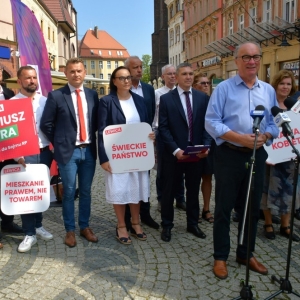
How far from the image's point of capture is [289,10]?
20.6 meters

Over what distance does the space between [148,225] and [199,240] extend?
843 millimetres

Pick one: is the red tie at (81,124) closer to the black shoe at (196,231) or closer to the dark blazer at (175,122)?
the dark blazer at (175,122)

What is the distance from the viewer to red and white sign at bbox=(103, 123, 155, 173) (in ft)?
14.0

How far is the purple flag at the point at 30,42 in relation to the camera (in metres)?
5.75

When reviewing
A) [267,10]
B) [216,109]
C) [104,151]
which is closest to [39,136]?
[104,151]

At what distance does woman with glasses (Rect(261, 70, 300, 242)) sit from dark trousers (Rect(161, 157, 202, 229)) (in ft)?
2.84

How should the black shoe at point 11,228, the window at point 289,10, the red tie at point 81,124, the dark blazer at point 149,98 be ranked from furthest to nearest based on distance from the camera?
the window at point 289,10, the dark blazer at point 149,98, the black shoe at point 11,228, the red tie at point 81,124

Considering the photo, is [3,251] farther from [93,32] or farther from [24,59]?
[93,32]

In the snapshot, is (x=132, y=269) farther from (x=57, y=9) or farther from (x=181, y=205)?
(x=57, y=9)

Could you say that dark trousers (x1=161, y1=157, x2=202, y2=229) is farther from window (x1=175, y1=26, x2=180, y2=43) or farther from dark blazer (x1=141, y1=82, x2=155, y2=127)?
window (x1=175, y1=26, x2=180, y2=43)

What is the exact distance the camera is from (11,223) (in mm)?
4879

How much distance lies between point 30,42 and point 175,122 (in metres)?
3.16

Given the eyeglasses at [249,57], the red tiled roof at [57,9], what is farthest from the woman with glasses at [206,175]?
the red tiled roof at [57,9]

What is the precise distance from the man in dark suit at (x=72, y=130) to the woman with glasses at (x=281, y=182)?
7.10 feet
